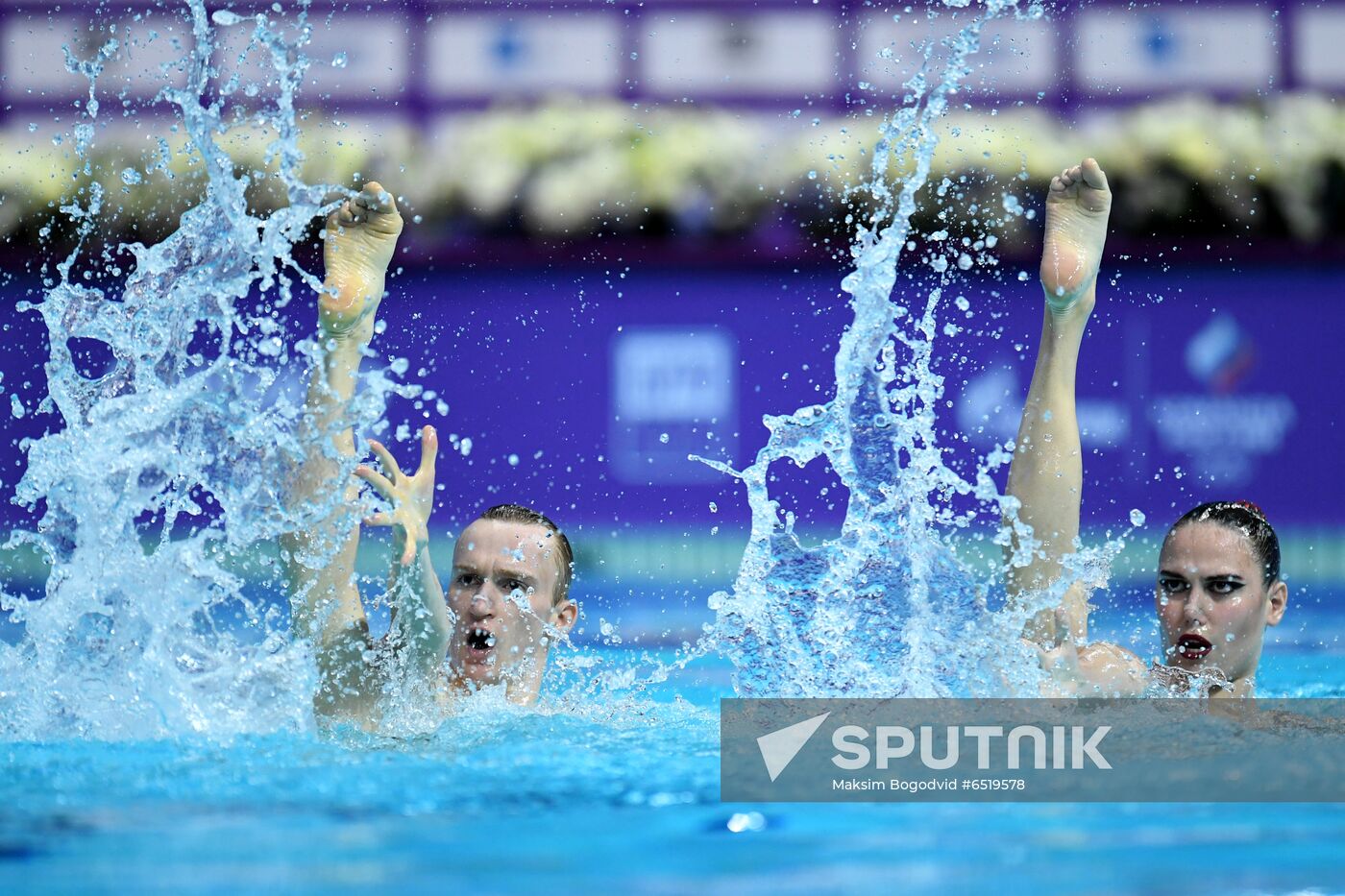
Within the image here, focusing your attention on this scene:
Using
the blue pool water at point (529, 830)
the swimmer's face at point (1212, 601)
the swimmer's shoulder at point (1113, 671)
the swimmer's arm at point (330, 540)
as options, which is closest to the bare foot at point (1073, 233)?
the swimmer's face at point (1212, 601)

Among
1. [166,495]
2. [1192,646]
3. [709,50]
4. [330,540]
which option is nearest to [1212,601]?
[1192,646]

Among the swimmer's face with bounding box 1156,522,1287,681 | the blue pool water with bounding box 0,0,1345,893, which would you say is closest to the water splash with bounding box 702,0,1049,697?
the blue pool water with bounding box 0,0,1345,893

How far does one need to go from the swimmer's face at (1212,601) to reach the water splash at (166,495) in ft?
4.97

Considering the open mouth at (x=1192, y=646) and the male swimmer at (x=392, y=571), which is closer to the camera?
the male swimmer at (x=392, y=571)

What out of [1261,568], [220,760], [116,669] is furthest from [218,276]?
[1261,568]

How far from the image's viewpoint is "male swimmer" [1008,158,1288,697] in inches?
117

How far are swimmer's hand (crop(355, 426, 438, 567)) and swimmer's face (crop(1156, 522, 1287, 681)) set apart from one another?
140 centimetres

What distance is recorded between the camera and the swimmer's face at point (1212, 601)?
2965mm

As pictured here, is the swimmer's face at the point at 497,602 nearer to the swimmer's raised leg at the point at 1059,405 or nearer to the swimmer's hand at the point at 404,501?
the swimmer's hand at the point at 404,501

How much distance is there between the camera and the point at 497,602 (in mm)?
2990

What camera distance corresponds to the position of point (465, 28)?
879 centimetres

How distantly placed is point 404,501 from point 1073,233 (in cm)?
138

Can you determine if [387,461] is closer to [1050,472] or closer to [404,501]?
[404,501]

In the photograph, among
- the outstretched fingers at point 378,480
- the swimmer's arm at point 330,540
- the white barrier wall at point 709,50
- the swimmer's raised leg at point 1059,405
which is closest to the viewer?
the outstretched fingers at point 378,480
